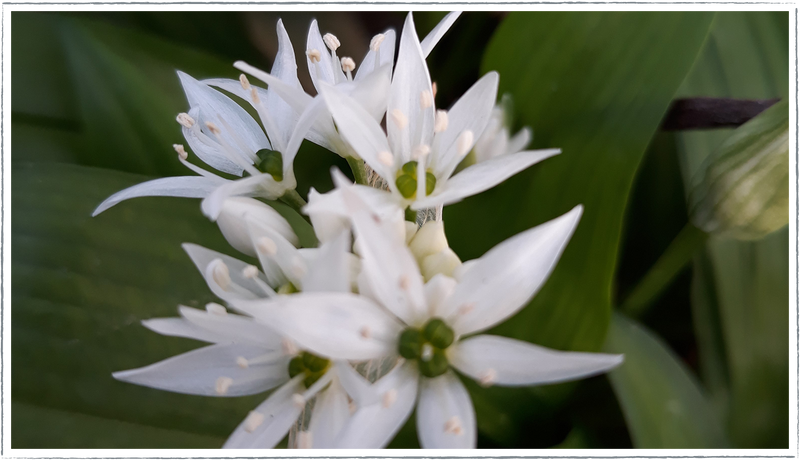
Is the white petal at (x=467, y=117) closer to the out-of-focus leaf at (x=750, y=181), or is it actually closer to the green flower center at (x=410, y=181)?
the green flower center at (x=410, y=181)

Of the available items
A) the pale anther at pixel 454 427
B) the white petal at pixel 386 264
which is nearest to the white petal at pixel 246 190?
the white petal at pixel 386 264

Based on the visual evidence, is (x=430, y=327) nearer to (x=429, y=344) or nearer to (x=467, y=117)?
(x=429, y=344)

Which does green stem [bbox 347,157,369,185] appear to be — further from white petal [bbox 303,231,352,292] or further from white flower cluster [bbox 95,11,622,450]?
white petal [bbox 303,231,352,292]

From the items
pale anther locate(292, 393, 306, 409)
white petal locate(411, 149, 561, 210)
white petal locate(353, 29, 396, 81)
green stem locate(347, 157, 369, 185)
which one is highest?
white petal locate(353, 29, 396, 81)

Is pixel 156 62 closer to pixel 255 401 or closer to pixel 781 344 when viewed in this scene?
pixel 255 401

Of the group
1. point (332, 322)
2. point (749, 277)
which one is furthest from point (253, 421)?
point (749, 277)

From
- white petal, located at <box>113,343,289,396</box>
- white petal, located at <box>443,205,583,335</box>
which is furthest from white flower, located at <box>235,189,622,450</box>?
white petal, located at <box>113,343,289,396</box>
